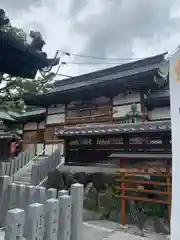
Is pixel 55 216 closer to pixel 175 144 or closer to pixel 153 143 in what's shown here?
pixel 175 144

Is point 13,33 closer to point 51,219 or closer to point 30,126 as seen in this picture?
point 51,219

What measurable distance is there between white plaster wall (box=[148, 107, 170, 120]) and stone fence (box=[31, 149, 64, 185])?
525 centimetres

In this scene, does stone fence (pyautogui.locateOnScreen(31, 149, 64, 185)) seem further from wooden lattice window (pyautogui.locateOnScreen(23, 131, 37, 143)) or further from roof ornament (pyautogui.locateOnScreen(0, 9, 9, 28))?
wooden lattice window (pyautogui.locateOnScreen(23, 131, 37, 143))

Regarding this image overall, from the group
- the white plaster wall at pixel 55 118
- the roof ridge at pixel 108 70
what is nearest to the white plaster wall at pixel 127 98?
the roof ridge at pixel 108 70

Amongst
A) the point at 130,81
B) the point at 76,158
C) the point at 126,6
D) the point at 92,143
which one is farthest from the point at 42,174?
the point at 126,6

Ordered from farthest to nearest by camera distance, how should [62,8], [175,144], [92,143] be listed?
[92,143] < [62,8] < [175,144]

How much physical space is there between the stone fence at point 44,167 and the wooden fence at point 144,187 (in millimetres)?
3944

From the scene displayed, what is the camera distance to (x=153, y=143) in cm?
783

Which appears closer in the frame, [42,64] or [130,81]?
[42,64]

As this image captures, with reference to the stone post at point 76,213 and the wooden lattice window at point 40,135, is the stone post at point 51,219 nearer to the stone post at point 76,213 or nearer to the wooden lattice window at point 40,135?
the stone post at point 76,213

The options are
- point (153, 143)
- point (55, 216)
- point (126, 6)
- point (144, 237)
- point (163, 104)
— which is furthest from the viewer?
point (163, 104)

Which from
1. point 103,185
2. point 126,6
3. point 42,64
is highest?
point 126,6

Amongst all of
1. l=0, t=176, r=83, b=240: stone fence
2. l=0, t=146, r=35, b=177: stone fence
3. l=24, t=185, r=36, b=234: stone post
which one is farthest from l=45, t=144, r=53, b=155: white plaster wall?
A: l=24, t=185, r=36, b=234: stone post

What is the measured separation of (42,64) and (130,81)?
352 inches
